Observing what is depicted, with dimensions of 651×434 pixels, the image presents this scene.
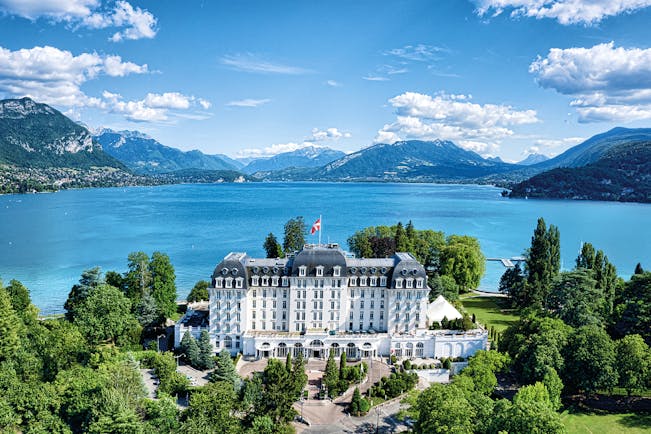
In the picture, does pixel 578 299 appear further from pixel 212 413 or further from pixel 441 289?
pixel 212 413

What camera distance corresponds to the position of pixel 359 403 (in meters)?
42.9

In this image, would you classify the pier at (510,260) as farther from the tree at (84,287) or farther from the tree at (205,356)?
the tree at (84,287)

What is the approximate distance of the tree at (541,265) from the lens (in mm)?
68688

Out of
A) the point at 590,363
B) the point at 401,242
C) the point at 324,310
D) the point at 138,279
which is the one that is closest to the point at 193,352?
the point at 324,310

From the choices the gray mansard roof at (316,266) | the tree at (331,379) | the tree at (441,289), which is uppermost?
the gray mansard roof at (316,266)

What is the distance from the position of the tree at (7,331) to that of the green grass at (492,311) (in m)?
53.4

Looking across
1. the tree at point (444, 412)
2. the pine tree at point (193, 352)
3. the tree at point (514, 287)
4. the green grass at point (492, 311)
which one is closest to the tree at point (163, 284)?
the pine tree at point (193, 352)

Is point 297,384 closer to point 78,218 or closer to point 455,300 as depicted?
point 455,300

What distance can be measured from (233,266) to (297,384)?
701 inches

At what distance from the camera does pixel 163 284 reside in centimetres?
6581

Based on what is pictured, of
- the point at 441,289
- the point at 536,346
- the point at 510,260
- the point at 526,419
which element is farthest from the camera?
the point at 510,260

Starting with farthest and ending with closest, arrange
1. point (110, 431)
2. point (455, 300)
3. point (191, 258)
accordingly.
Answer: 1. point (191, 258)
2. point (455, 300)
3. point (110, 431)

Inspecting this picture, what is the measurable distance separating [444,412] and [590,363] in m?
18.3

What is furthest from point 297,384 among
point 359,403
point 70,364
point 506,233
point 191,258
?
point 506,233
